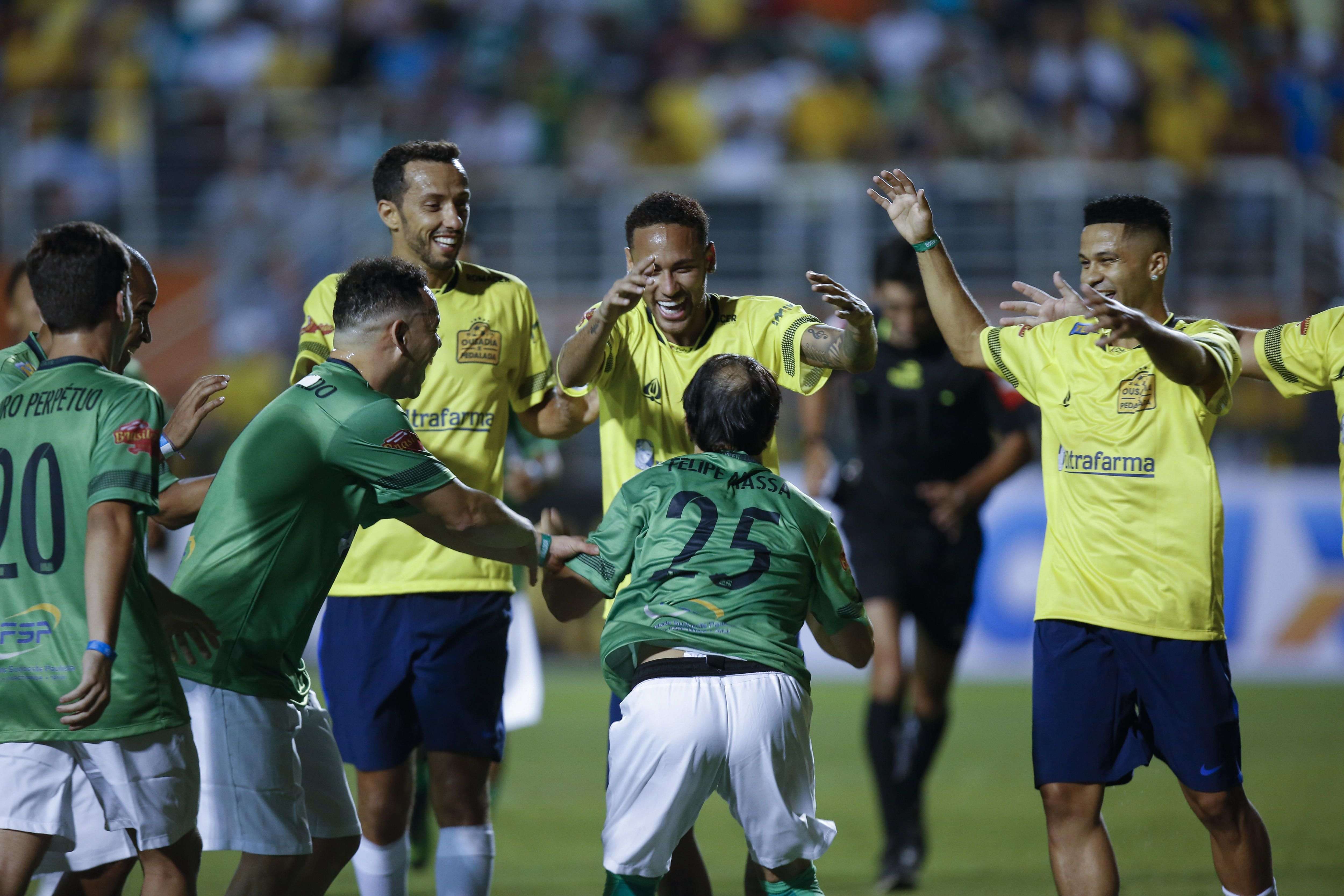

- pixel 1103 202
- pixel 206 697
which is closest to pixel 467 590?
pixel 206 697

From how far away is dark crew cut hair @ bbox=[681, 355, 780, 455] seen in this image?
399 cm

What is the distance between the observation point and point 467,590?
4809mm

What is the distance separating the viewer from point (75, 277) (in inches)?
140

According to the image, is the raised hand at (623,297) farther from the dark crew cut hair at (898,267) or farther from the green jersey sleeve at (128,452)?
the dark crew cut hair at (898,267)

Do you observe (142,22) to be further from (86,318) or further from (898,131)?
(86,318)

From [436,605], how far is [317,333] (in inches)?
39.9

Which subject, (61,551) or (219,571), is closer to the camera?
(61,551)

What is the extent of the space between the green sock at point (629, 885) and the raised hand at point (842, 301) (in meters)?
1.71

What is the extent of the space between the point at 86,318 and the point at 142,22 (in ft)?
51.1

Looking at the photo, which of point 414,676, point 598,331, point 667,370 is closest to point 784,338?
point 667,370

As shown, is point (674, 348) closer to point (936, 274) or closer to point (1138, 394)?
point (936, 274)

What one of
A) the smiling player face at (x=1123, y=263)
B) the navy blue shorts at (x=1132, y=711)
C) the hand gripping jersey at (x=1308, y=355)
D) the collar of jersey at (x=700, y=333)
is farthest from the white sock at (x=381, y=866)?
the hand gripping jersey at (x=1308, y=355)

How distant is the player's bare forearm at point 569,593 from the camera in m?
4.00

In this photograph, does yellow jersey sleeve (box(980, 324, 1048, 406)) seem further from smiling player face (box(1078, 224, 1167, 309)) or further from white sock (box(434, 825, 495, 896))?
white sock (box(434, 825, 495, 896))
